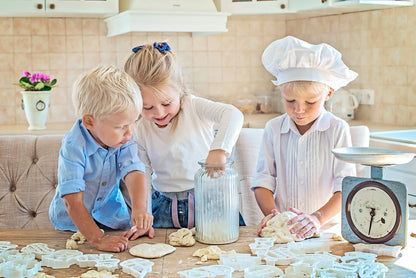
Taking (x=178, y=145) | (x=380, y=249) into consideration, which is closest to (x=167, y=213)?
(x=178, y=145)

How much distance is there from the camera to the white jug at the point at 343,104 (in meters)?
3.28

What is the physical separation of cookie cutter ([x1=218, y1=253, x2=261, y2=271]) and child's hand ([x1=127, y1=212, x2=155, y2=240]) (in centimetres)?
27

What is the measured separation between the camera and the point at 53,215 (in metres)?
1.67

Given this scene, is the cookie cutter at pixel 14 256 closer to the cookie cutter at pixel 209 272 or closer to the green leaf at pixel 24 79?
the cookie cutter at pixel 209 272

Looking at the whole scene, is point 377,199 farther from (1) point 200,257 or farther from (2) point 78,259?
(2) point 78,259

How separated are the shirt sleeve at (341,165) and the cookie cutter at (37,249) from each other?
0.87 metres

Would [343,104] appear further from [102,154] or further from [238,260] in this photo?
[238,260]

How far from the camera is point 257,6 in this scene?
11.0ft

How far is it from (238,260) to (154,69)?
2.27 feet

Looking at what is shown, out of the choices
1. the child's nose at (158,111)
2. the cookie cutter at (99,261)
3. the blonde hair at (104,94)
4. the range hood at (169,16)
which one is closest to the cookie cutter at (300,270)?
the cookie cutter at (99,261)

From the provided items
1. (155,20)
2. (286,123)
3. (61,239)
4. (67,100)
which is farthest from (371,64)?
(61,239)

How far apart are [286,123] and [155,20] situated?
63.2 inches

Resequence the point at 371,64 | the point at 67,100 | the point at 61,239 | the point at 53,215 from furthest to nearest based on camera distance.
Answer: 1. the point at 67,100
2. the point at 371,64
3. the point at 53,215
4. the point at 61,239

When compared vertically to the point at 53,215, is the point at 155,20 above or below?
above
